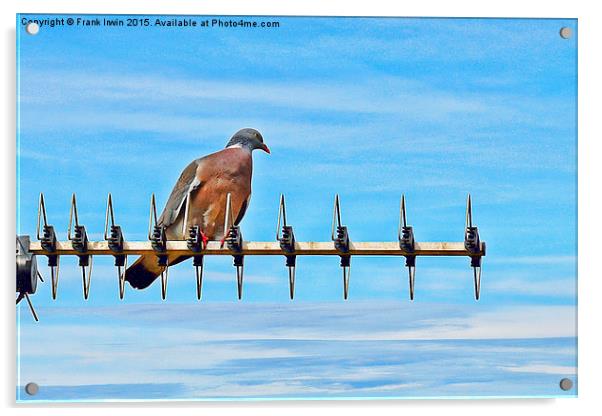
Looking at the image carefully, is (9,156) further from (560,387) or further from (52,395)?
(560,387)

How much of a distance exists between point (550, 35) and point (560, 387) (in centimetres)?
163

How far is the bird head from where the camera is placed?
243 inches

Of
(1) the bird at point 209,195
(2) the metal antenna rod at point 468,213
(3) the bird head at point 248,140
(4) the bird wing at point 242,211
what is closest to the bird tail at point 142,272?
(1) the bird at point 209,195

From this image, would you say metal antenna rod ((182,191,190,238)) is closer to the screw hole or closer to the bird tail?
the bird tail

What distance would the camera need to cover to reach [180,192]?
20.7 ft

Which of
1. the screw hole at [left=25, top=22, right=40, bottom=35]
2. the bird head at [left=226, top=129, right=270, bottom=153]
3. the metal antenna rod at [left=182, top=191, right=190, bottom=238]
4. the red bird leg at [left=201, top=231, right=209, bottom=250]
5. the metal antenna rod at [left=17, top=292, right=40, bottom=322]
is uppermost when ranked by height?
the screw hole at [left=25, top=22, right=40, bottom=35]

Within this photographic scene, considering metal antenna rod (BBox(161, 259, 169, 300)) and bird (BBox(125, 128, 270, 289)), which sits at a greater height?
bird (BBox(125, 128, 270, 289))

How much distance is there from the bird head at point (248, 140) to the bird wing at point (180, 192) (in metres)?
0.20

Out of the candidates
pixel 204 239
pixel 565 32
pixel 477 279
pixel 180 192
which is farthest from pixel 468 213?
pixel 180 192

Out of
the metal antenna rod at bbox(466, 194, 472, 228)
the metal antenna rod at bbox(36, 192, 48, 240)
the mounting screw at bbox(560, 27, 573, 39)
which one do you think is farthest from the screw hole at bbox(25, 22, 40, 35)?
the mounting screw at bbox(560, 27, 573, 39)

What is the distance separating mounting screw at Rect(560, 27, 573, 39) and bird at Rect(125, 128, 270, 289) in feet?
4.80

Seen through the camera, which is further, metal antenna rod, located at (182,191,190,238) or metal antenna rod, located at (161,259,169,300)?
metal antenna rod, located at (182,191,190,238)

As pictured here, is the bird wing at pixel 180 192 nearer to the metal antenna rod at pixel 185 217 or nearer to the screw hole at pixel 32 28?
the metal antenna rod at pixel 185 217

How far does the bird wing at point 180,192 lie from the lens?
6246 millimetres
